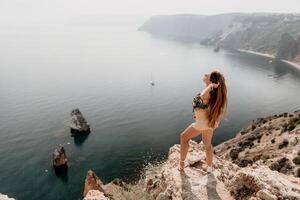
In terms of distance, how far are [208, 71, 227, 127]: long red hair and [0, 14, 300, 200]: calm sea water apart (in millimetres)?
42716

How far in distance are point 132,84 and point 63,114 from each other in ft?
150

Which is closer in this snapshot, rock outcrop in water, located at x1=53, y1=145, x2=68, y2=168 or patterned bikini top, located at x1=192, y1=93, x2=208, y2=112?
patterned bikini top, located at x1=192, y1=93, x2=208, y2=112

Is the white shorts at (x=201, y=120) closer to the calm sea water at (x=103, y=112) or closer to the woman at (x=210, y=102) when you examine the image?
the woman at (x=210, y=102)

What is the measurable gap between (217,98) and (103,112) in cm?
8010

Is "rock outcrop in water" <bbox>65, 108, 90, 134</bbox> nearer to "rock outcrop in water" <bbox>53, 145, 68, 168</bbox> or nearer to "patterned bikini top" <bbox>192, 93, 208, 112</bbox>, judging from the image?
"rock outcrop in water" <bbox>53, 145, 68, 168</bbox>

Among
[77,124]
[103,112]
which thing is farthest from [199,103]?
[103,112]

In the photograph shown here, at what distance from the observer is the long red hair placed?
32.6ft

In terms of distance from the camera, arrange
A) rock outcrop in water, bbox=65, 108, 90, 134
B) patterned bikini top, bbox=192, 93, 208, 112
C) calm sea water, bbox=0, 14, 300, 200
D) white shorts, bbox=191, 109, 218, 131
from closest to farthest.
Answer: patterned bikini top, bbox=192, 93, 208, 112 → white shorts, bbox=191, 109, 218, 131 → calm sea water, bbox=0, 14, 300, 200 → rock outcrop in water, bbox=65, 108, 90, 134

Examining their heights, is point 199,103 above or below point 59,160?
above

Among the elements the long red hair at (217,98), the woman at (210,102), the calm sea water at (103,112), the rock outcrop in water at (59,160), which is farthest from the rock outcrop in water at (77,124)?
the long red hair at (217,98)

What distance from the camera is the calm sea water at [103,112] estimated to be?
5576 cm

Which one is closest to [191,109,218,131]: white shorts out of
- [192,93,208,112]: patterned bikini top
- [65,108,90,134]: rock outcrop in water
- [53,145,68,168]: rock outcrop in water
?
[192,93,208,112]: patterned bikini top

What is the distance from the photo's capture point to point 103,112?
8869 cm

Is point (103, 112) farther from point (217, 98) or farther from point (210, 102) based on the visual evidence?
point (217, 98)
